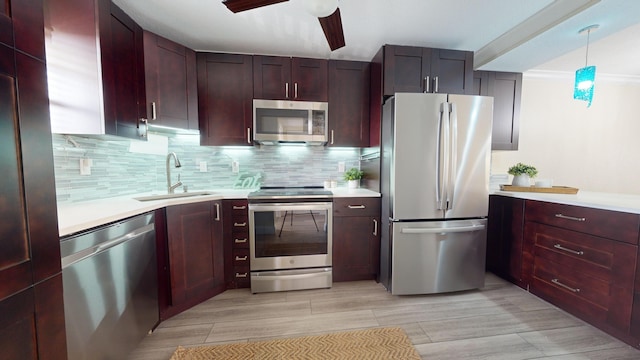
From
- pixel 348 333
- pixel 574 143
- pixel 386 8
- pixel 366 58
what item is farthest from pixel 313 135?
pixel 574 143

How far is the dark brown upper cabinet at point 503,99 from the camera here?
101 inches

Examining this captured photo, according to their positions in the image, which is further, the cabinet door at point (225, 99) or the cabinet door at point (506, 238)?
the cabinet door at point (225, 99)

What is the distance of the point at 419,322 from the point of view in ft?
5.73

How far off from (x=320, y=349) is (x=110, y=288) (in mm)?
1282

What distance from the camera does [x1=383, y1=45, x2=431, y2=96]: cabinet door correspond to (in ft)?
7.13

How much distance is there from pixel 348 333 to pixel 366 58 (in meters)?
2.61

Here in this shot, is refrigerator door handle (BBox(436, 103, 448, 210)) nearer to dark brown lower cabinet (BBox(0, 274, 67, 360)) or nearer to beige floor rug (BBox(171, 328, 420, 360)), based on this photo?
beige floor rug (BBox(171, 328, 420, 360))

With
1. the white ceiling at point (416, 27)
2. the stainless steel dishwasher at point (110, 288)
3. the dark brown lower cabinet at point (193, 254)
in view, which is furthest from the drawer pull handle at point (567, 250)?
the stainless steel dishwasher at point (110, 288)

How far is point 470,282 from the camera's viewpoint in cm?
212

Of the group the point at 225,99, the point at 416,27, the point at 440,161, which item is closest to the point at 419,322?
the point at 440,161

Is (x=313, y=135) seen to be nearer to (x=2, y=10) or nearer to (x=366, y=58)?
(x=366, y=58)

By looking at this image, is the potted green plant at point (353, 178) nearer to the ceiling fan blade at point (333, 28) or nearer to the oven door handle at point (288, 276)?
the oven door handle at point (288, 276)

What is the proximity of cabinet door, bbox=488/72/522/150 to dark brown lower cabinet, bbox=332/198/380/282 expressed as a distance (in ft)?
5.64

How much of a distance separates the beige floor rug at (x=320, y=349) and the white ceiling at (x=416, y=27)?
2.39m
